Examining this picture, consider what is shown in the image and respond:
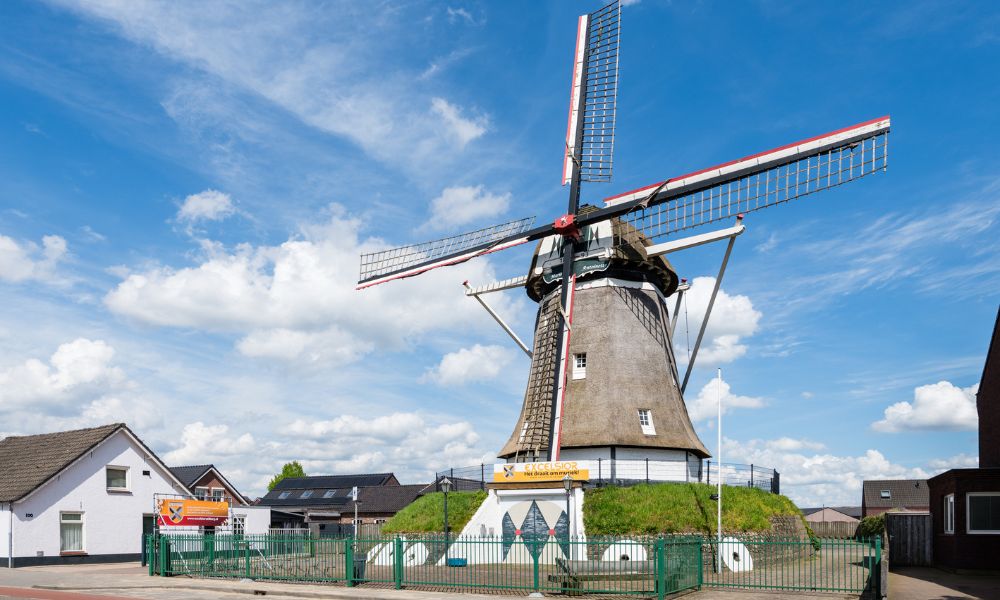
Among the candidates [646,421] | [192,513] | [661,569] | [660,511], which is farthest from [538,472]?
[192,513]

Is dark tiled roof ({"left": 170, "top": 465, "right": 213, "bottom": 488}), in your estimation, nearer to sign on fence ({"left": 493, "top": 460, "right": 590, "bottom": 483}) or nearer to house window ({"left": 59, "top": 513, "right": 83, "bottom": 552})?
house window ({"left": 59, "top": 513, "right": 83, "bottom": 552})

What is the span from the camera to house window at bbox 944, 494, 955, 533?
1157 inches

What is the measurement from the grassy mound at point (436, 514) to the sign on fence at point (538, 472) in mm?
3083

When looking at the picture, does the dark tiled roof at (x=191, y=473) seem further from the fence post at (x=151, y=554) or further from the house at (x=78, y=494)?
the fence post at (x=151, y=554)

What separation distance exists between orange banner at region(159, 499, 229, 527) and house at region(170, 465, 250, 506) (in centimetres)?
2786

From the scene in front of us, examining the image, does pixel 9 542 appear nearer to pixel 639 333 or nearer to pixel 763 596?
pixel 639 333

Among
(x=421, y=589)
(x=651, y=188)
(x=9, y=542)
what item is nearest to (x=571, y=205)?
(x=651, y=188)

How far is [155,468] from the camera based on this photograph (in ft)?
127

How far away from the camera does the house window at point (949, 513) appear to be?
96.4 feet

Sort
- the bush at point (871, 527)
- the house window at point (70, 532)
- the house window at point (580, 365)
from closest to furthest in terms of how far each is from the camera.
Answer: the house window at point (580, 365) → the house window at point (70, 532) → the bush at point (871, 527)

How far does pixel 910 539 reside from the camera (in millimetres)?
32969

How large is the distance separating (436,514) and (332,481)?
1816 inches

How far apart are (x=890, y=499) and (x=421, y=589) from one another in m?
74.0

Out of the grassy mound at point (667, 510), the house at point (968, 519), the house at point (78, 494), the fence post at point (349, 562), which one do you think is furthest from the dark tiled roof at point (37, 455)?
the house at point (968, 519)
